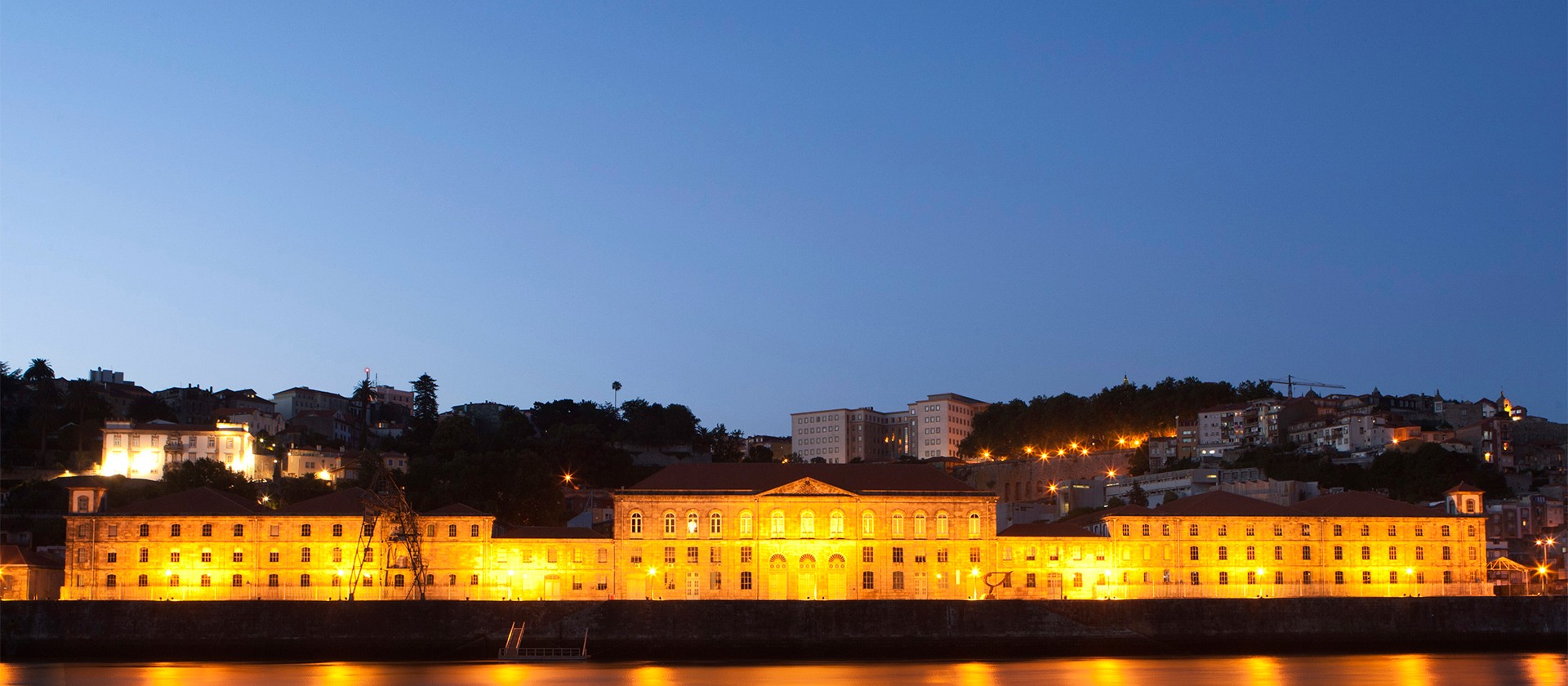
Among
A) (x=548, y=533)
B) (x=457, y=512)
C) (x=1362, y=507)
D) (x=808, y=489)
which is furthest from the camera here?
(x=1362, y=507)

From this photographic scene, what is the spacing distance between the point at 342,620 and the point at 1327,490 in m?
62.9

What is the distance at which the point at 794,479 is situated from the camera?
236 feet

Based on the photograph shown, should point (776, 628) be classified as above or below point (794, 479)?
below

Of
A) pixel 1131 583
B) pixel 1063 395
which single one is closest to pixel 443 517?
pixel 1131 583

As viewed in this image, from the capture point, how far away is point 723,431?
486ft

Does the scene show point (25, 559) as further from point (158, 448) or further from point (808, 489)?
point (158, 448)

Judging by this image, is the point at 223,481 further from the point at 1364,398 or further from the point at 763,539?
the point at 1364,398

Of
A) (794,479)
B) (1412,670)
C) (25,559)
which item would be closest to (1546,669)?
(1412,670)

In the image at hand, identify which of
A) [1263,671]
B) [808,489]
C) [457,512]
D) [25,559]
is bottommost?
[1263,671]

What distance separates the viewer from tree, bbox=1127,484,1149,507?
337ft

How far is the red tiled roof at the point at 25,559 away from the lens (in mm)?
67562

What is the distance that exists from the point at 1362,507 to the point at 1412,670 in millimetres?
18897

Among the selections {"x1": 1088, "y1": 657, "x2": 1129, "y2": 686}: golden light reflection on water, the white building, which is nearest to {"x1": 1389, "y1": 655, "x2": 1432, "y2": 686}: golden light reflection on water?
{"x1": 1088, "y1": 657, "x2": 1129, "y2": 686}: golden light reflection on water

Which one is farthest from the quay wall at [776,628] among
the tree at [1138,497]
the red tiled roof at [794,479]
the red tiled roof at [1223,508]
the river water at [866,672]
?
the tree at [1138,497]
